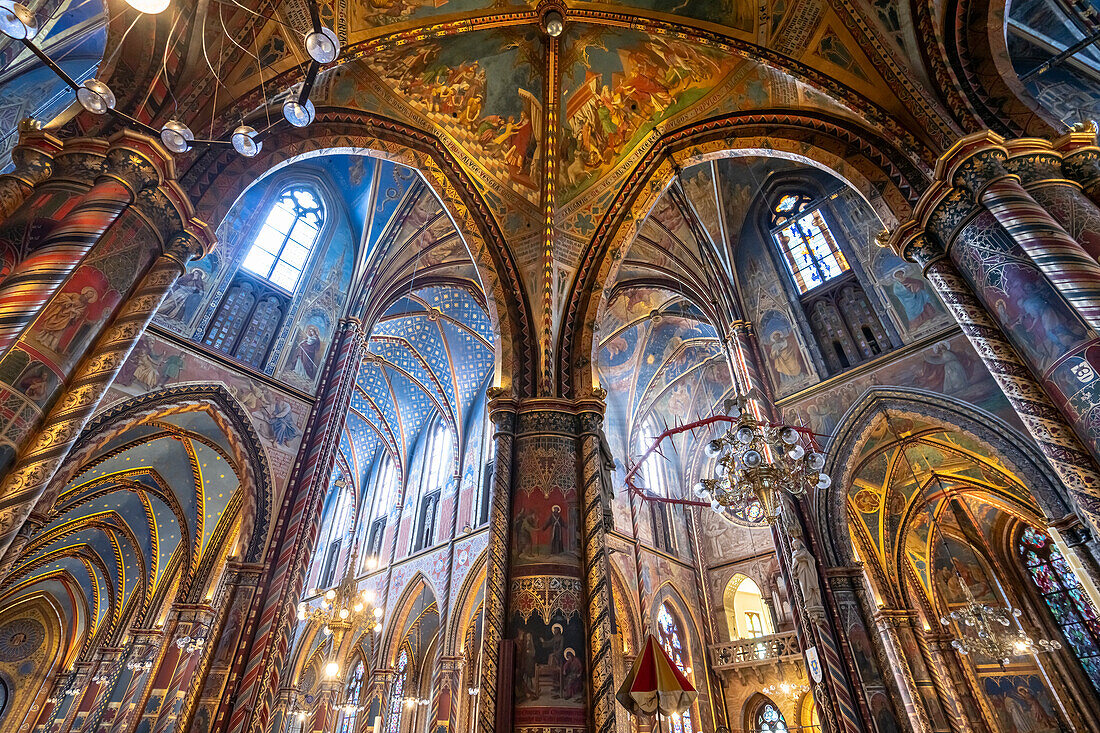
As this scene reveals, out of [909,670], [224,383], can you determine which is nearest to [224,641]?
[224,383]

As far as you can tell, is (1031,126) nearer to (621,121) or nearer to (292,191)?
(621,121)

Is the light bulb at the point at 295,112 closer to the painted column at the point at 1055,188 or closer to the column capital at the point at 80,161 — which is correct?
the column capital at the point at 80,161

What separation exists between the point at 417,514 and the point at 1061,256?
1797cm

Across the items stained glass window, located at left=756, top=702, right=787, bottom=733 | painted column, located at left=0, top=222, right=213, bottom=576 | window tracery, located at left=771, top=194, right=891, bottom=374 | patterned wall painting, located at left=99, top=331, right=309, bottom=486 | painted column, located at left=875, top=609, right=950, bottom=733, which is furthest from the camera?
stained glass window, located at left=756, top=702, right=787, bottom=733

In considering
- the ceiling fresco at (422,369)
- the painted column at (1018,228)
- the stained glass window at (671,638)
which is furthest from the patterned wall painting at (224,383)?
the stained glass window at (671,638)

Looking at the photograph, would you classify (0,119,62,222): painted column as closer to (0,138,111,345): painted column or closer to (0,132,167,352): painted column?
(0,138,111,345): painted column

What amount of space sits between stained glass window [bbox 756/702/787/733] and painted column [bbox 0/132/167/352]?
1744 cm

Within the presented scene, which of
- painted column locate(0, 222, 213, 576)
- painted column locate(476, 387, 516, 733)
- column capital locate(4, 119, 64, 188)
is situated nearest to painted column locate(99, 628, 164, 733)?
painted column locate(0, 222, 213, 576)

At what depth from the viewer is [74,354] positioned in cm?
456

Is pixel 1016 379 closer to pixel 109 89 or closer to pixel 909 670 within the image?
pixel 909 670

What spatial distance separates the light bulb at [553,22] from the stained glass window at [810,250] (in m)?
7.12

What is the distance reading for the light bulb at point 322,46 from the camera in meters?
4.20

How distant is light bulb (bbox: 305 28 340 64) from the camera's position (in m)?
4.20

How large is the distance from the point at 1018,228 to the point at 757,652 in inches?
539
